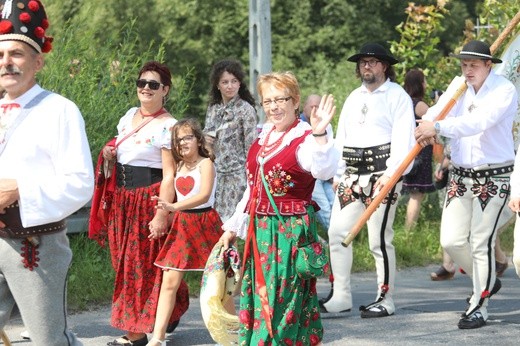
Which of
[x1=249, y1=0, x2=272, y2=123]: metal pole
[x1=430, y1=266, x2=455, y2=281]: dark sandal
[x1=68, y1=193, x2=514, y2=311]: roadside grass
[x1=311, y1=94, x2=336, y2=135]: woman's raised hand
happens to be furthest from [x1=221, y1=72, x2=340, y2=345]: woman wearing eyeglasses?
[x1=249, y1=0, x2=272, y2=123]: metal pole

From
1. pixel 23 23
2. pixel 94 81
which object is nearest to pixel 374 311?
pixel 94 81

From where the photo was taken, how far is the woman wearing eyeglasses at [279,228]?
6.61 m

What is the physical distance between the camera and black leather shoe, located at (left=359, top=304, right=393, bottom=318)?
9.00 metres

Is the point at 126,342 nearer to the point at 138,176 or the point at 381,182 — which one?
the point at 138,176

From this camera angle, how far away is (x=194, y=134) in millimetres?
7875

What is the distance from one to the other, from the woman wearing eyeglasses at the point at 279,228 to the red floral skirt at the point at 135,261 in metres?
1.28

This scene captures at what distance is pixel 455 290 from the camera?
34.1 ft

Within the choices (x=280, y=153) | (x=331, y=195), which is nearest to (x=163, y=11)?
(x=331, y=195)

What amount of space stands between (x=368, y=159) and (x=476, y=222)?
900 millimetres

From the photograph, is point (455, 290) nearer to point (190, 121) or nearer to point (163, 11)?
point (190, 121)

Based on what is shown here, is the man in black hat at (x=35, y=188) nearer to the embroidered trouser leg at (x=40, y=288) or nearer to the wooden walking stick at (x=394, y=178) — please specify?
the embroidered trouser leg at (x=40, y=288)

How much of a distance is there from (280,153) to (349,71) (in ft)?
55.8

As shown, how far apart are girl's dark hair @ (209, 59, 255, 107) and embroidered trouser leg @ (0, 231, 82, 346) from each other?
4.75m

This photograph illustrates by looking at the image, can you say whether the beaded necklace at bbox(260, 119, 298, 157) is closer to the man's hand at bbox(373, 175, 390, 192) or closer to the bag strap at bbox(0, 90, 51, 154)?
the bag strap at bbox(0, 90, 51, 154)
